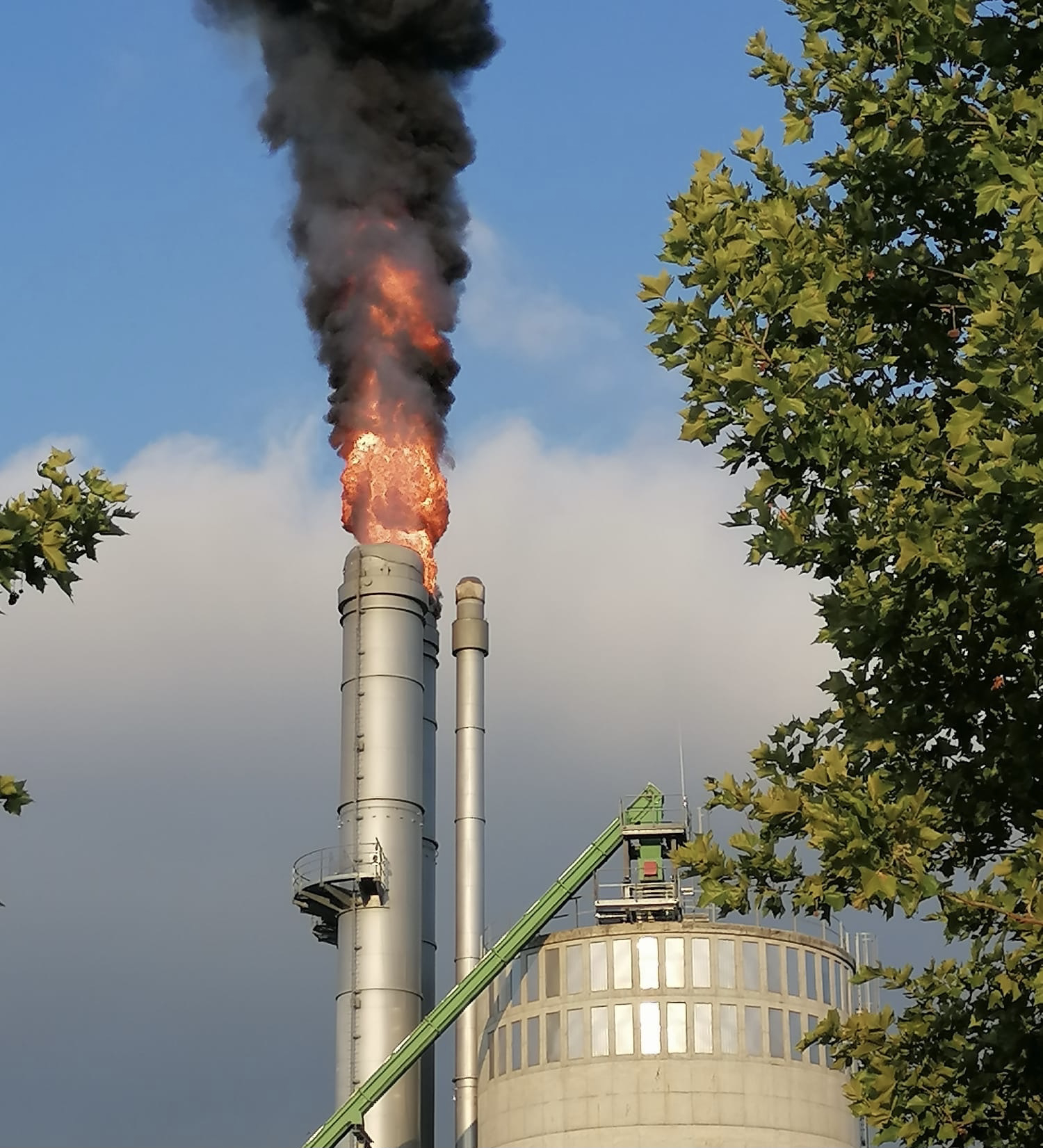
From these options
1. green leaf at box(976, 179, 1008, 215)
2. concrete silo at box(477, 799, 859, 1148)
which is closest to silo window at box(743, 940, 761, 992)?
concrete silo at box(477, 799, 859, 1148)

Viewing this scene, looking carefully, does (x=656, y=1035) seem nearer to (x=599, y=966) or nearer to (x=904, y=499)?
(x=599, y=966)

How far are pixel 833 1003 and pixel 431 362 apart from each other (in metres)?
28.6

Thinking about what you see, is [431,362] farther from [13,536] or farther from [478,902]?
[13,536]

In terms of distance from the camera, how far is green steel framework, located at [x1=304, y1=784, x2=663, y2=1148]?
61281 millimetres

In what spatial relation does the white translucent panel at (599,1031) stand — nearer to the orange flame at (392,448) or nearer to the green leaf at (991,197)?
the orange flame at (392,448)

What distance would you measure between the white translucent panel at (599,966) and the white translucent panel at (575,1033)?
1.05 meters

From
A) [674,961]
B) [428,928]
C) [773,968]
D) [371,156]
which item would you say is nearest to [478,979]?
[428,928]

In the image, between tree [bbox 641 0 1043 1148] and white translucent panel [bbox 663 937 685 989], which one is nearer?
tree [bbox 641 0 1043 1148]

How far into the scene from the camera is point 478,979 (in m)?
65.9

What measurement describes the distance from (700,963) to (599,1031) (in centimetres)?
441

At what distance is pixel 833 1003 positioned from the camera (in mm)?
71812

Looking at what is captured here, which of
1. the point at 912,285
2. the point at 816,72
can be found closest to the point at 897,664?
the point at 912,285

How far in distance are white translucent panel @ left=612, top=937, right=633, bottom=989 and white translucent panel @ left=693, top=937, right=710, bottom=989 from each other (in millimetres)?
2271

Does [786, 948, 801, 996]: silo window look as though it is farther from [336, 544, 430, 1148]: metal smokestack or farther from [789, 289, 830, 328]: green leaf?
[789, 289, 830, 328]: green leaf
